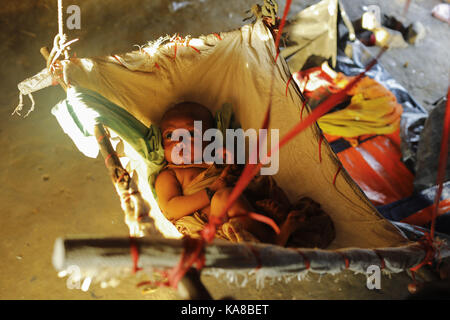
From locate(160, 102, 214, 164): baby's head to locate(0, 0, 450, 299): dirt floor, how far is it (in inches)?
19.0

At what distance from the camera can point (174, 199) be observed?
54.2 inches

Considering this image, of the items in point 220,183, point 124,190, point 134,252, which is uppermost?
point 220,183

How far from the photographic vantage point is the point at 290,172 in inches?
60.3

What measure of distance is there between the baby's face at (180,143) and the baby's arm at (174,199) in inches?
3.7

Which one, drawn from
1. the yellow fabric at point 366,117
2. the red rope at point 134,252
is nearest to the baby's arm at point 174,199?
the red rope at point 134,252

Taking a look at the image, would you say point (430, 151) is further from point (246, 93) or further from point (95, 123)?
point (95, 123)

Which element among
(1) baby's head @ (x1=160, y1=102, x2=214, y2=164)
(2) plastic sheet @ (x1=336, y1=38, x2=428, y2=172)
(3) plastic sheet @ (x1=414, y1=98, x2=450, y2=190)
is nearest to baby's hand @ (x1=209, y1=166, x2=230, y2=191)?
(1) baby's head @ (x1=160, y1=102, x2=214, y2=164)

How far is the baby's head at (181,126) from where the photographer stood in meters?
1.51

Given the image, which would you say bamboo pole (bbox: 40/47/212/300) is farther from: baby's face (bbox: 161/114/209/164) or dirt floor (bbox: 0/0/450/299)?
dirt floor (bbox: 0/0/450/299)

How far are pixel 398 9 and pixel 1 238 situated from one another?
422 centimetres

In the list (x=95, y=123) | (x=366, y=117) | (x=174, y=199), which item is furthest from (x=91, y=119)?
(x=366, y=117)

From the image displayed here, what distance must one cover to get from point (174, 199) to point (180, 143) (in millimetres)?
285

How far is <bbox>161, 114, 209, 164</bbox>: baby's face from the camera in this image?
1505 millimetres

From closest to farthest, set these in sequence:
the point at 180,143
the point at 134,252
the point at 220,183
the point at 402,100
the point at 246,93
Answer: the point at 134,252
the point at 220,183
the point at 180,143
the point at 246,93
the point at 402,100
